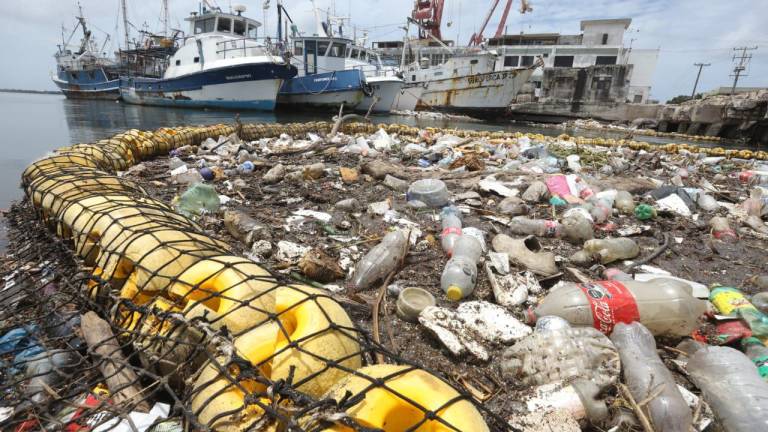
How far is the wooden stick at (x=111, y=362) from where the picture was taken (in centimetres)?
118

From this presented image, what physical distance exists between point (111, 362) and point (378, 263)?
4.69 ft

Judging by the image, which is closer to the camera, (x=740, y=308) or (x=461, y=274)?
(x=740, y=308)

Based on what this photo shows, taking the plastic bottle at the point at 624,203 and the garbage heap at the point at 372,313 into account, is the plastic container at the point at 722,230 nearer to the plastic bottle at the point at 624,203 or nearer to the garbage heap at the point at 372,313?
the garbage heap at the point at 372,313

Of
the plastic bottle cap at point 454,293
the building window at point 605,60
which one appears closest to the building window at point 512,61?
the building window at point 605,60

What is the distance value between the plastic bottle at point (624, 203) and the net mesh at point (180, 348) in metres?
3.22

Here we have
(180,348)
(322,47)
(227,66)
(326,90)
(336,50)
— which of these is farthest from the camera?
(336,50)

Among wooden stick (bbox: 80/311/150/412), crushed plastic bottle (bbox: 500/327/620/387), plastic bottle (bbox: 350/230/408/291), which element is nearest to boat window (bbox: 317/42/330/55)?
plastic bottle (bbox: 350/230/408/291)

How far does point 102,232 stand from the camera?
180 centimetres

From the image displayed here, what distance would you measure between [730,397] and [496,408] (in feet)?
2.95

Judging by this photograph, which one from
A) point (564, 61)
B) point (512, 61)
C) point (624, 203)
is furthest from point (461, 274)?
point (512, 61)

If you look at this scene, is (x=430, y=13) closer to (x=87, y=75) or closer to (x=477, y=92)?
(x=477, y=92)

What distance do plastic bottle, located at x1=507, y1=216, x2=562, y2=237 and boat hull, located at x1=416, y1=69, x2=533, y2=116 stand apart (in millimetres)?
21756

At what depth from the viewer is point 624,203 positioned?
3750 mm

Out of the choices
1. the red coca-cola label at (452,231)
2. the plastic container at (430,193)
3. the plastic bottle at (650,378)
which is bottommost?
the plastic bottle at (650,378)
